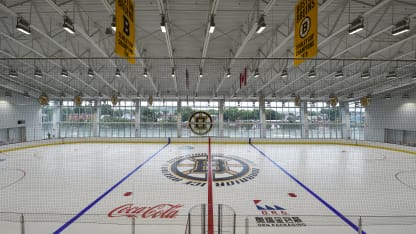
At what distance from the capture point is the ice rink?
3.91m

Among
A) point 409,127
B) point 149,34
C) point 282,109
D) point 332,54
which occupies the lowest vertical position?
point 409,127

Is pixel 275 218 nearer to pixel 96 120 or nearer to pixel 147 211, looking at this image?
pixel 147 211

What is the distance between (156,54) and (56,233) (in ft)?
34.8

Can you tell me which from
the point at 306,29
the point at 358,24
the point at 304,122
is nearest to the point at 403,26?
the point at 358,24

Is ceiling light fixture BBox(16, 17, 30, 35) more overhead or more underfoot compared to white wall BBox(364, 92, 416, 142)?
more overhead

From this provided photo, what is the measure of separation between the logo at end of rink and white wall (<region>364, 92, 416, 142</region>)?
72.1 ft

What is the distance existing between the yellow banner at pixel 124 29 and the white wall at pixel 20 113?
20619 mm

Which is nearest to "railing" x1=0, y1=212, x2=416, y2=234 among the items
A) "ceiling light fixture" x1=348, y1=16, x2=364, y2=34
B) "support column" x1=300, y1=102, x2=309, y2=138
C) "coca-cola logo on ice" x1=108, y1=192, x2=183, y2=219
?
"coca-cola logo on ice" x1=108, y1=192, x2=183, y2=219

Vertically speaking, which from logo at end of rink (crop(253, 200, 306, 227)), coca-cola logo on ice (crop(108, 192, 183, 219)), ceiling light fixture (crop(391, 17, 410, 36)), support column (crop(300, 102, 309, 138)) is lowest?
logo at end of rink (crop(253, 200, 306, 227))

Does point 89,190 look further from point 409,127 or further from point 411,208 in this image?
point 409,127

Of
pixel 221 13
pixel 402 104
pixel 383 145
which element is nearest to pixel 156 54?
pixel 221 13

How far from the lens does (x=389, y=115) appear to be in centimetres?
2106

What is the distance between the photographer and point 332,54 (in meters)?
10.5

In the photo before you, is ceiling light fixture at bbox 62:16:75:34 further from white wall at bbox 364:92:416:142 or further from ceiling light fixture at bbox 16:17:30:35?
white wall at bbox 364:92:416:142
